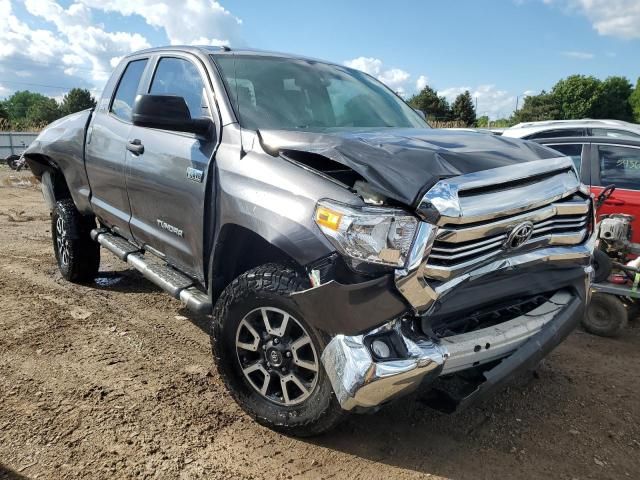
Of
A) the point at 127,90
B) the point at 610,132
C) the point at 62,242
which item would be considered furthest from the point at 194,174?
the point at 610,132

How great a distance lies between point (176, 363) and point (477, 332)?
7.12 feet

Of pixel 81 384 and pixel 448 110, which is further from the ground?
pixel 448 110

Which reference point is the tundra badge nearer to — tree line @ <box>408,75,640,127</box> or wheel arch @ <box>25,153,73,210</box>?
wheel arch @ <box>25,153,73,210</box>

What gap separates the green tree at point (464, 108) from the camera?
5866cm

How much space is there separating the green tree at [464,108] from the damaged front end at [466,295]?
58793 millimetres

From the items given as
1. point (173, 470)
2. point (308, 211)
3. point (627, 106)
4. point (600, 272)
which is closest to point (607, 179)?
point (600, 272)

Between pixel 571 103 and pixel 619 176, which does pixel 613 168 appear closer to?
pixel 619 176

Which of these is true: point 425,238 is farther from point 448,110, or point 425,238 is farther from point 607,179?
point 448,110

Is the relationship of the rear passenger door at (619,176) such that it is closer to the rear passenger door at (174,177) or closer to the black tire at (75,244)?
the rear passenger door at (174,177)

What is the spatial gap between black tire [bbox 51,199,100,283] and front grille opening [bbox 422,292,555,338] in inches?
162

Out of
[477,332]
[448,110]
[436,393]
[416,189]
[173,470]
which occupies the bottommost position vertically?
[173,470]

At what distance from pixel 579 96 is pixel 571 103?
3.78 feet

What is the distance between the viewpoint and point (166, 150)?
347 centimetres

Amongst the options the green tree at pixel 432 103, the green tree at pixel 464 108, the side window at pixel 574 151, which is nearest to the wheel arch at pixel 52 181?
the side window at pixel 574 151
